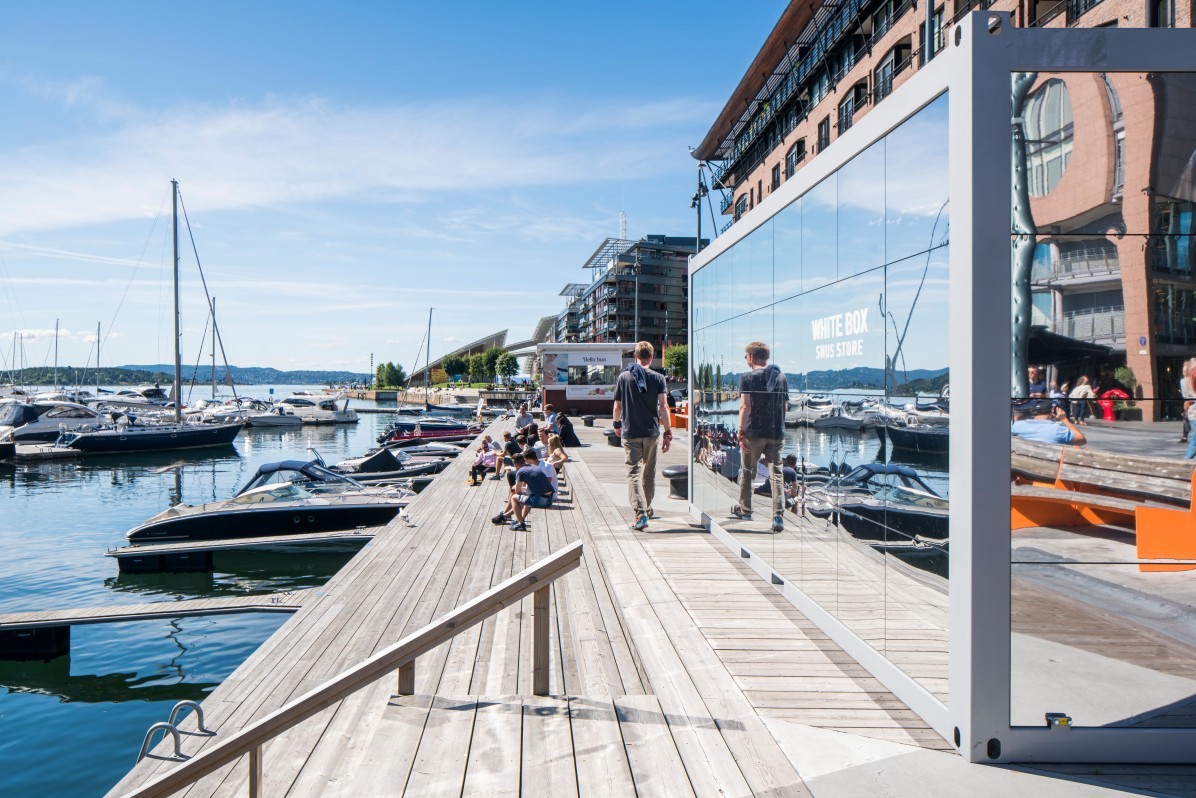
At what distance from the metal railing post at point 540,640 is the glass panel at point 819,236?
8.92ft

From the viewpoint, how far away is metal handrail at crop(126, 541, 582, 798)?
3.44 m

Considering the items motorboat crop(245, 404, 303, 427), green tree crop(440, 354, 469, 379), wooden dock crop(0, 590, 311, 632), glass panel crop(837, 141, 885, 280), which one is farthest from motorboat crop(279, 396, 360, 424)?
green tree crop(440, 354, 469, 379)

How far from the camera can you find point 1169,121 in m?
3.52

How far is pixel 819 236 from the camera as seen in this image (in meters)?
5.35

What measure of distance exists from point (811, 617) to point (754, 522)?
138 centimetres

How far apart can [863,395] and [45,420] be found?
5926 centimetres

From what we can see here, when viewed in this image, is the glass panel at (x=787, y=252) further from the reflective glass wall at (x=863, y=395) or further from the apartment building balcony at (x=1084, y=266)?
the apartment building balcony at (x=1084, y=266)

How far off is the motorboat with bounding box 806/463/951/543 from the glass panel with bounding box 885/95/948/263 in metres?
1.20

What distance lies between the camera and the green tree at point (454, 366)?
14550 centimetres

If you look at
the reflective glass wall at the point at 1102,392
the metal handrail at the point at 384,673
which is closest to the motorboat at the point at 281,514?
the metal handrail at the point at 384,673

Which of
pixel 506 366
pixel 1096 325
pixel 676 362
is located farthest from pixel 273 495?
pixel 506 366

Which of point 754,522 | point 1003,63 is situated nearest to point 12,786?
point 754,522

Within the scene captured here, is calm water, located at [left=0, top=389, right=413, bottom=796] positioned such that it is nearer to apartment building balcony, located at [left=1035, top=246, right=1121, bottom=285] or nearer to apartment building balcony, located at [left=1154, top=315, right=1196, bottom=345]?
apartment building balcony, located at [left=1035, top=246, right=1121, bottom=285]

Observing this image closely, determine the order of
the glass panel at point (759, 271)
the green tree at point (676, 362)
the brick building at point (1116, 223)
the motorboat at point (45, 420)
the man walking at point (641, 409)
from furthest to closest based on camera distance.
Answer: the green tree at point (676, 362) < the motorboat at point (45, 420) < the man walking at point (641, 409) < the glass panel at point (759, 271) < the brick building at point (1116, 223)
